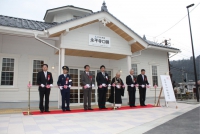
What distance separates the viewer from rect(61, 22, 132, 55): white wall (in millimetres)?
7752

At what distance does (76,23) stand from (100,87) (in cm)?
305

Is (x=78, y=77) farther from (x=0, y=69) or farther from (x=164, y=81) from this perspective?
(x=164, y=81)

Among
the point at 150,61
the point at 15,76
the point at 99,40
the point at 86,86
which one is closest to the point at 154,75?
the point at 150,61

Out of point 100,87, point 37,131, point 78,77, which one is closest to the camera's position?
point 37,131

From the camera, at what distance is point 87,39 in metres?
8.15

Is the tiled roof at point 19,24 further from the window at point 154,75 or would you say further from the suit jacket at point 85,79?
the window at point 154,75

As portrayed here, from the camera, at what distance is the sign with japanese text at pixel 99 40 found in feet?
27.0

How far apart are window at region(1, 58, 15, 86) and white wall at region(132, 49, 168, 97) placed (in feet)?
23.7

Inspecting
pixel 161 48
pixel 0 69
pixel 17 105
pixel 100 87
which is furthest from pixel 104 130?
pixel 161 48

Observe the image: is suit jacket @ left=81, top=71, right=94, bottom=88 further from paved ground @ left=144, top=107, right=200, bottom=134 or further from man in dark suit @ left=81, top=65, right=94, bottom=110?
paved ground @ left=144, top=107, right=200, bottom=134

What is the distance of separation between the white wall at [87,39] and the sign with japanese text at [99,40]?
0.50ft

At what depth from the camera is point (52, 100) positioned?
8516mm

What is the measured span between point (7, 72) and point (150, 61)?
8.93 m

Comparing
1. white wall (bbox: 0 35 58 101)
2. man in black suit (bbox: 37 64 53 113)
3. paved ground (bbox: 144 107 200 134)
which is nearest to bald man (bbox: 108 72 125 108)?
man in black suit (bbox: 37 64 53 113)
